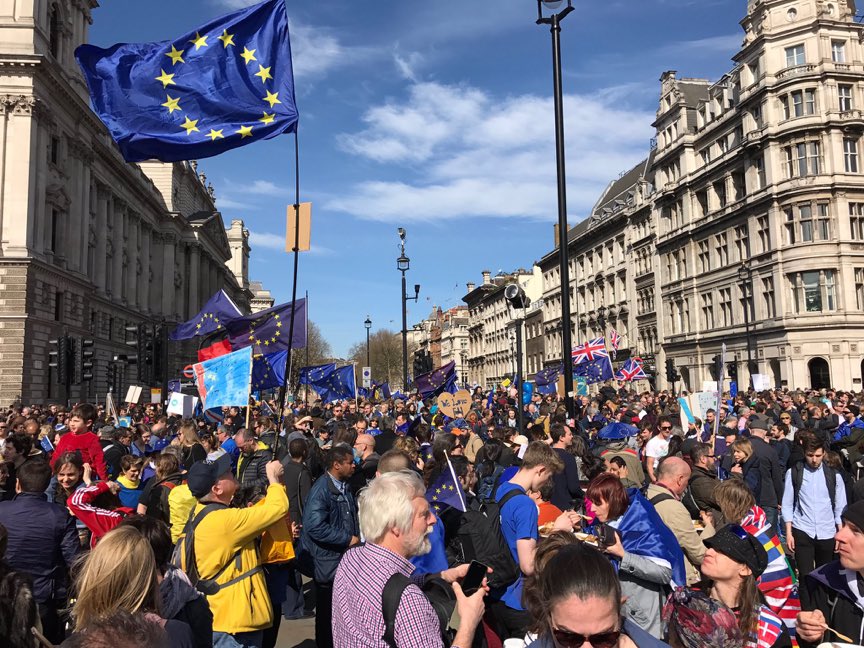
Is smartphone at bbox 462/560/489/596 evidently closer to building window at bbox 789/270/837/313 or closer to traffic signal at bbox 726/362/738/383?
traffic signal at bbox 726/362/738/383

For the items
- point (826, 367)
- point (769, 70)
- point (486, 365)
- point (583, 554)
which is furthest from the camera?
point (486, 365)

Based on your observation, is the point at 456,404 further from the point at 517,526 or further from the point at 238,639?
the point at 238,639

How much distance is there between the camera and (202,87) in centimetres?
921

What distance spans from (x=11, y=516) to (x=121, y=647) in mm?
3633

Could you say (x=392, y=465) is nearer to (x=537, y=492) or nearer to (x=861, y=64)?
(x=537, y=492)

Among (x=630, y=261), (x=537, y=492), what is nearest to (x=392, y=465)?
(x=537, y=492)

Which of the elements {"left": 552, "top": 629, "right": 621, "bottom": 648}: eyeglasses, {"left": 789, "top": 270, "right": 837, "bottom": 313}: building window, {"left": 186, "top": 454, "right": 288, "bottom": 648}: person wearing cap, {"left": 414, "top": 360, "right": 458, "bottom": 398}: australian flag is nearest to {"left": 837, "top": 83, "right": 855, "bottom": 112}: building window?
{"left": 789, "top": 270, "right": 837, "bottom": 313}: building window

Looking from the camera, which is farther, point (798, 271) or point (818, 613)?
point (798, 271)

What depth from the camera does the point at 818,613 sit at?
3186mm

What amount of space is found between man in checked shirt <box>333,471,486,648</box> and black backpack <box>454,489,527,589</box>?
1515 millimetres

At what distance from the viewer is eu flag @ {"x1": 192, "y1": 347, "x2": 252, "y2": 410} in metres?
11.5

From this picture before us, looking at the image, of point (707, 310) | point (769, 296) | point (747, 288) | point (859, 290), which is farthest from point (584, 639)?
point (707, 310)

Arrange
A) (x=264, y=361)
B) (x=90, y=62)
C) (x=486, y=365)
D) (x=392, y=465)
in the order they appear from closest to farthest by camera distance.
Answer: (x=392, y=465) → (x=90, y=62) → (x=264, y=361) → (x=486, y=365)

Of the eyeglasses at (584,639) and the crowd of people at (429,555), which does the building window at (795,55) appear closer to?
the crowd of people at (429,555)
